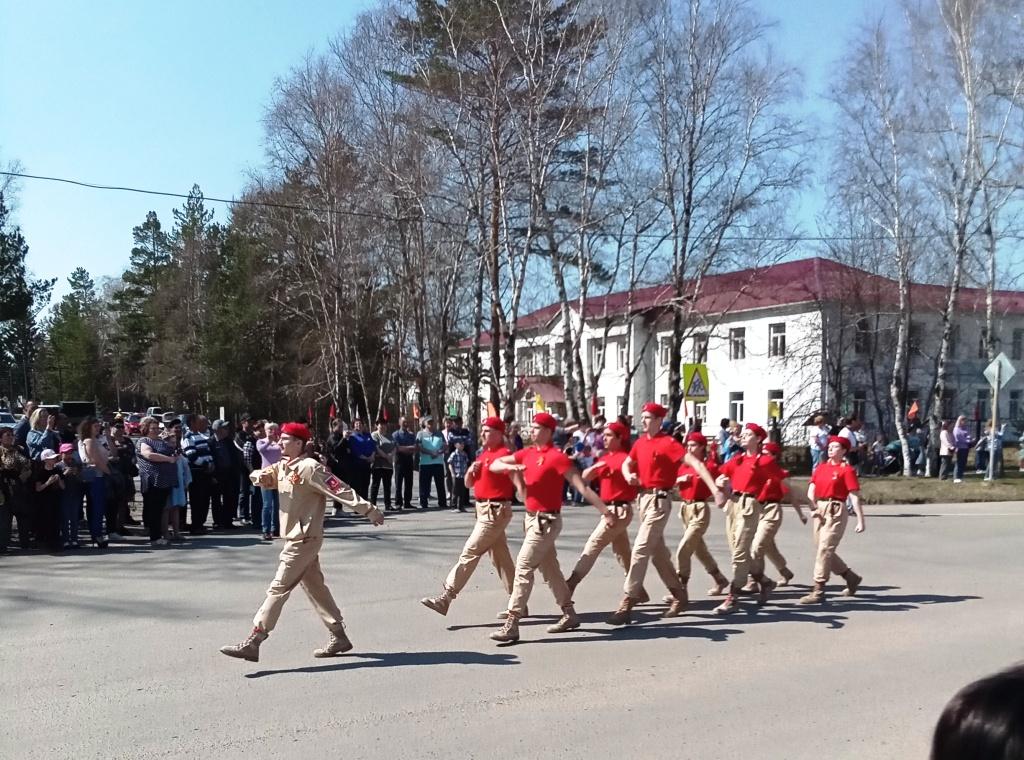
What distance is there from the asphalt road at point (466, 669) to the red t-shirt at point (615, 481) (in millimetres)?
1166

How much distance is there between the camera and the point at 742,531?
392 inches

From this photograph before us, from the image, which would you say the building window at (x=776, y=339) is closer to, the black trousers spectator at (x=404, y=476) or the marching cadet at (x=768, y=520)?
the black trousers spectator at (x=404, y=476)

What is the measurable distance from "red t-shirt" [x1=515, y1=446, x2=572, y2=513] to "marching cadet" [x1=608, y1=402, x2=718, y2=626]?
0.88m

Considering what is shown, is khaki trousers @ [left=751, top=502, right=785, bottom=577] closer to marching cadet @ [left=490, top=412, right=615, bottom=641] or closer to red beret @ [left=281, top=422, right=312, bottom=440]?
marching cadet @ [left=490, top=412, right=615, bottom=641]

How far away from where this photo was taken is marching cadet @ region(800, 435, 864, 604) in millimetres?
9922

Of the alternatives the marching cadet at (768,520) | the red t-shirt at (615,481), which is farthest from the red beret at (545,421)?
the marching cadet at (768,520)

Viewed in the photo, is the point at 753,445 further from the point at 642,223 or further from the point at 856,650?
the point at 642,223

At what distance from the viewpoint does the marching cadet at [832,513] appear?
992cm

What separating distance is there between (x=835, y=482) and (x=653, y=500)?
2.48 metres

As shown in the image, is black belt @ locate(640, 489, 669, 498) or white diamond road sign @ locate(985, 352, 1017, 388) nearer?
black belt @ locate(640, 489, 669, 498)

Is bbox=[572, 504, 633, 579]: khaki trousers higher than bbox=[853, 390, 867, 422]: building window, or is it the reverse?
bbox=[853, 390, 867, 422]: building window

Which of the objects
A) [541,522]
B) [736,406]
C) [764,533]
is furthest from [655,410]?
[736,406]

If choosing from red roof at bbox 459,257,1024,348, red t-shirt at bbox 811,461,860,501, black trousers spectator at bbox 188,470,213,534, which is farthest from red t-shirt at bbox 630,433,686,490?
red roof at bbox 459,257,1024,348

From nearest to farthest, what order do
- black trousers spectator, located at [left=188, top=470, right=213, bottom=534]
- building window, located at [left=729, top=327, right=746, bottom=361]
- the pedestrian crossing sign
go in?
black trousers spectator, located at [left=188, top=470, right=213, bottom=534] → the pedestrian crossing sign → building window, located at [left=729, top=327, right=746, bottom=361]
